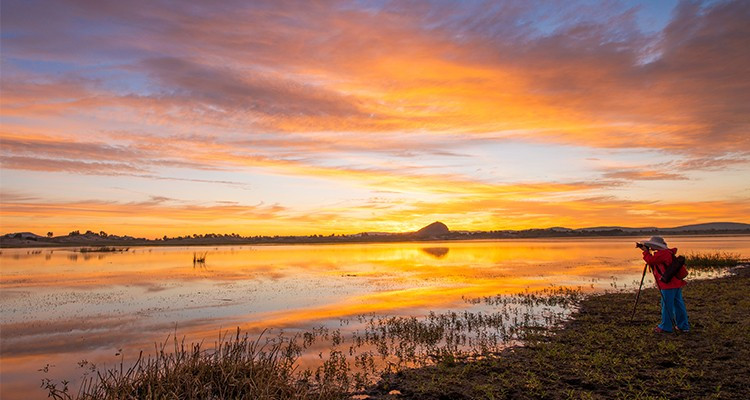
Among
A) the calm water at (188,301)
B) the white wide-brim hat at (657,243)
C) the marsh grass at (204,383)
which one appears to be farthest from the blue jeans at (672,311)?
the marsh grass at (204,383)

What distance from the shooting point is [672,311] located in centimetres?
1320

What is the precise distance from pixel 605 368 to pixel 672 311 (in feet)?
15.5

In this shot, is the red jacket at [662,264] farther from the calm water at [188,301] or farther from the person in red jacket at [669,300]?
the calm water at [188,301]

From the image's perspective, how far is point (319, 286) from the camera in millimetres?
28188

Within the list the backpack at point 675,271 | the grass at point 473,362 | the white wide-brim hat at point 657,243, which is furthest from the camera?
the white wide-brim hat at point 657,243

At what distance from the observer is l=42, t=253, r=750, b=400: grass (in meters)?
7.93

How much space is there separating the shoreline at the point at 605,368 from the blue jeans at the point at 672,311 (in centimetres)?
36

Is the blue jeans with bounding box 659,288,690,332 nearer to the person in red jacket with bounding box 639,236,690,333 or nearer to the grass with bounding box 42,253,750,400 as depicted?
the person in red jacket with bounding box 639,236,690,333

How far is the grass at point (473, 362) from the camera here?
793 centimetres

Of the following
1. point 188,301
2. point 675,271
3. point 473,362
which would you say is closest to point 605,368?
point 473,362

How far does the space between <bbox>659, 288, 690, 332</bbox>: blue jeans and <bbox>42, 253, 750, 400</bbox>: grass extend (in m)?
0.35

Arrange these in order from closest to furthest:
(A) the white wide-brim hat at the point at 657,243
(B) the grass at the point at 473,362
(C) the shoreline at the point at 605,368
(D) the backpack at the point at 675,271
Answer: (B) the grass at the point at 473,362 < (C) the shoreline at the point at 605,368 < (D) the backpack at the point at 675,271 < (A) the white wide-brim hat at the point at 657,243

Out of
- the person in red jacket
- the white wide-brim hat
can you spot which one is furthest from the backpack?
the white wide-brim hat

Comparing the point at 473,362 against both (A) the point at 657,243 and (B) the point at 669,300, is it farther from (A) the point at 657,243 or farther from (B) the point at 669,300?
(A) the point at 657,243
